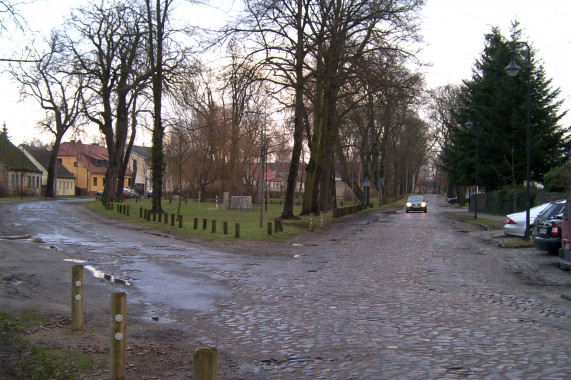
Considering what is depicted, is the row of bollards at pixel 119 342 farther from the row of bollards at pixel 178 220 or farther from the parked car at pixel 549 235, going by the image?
the row of bollards at pixel 178 220

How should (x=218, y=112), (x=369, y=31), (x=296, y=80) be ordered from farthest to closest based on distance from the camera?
(x=218, y=112), (x=296, y=80), (x=369, y=31)

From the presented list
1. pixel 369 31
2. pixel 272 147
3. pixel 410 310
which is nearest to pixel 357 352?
pixel 410 310

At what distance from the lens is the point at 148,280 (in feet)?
38.4

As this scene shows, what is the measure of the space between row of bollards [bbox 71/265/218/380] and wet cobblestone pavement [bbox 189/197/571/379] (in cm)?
126

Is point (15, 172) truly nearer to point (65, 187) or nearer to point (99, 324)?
point (65, 187)

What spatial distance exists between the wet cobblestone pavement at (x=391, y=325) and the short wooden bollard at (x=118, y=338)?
1.24 metres

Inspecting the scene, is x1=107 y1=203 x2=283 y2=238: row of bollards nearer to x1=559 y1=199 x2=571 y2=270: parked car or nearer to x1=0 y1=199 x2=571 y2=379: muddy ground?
x1=0 y1=199 x2=571 y2=379: muddy ground

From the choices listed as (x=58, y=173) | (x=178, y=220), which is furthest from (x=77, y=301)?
(x=58, y=173)

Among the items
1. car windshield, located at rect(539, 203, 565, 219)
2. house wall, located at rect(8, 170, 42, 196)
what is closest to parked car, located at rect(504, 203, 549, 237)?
car windshield, located at rect(539, 203, 565, 219)

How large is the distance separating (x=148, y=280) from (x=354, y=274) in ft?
15.6

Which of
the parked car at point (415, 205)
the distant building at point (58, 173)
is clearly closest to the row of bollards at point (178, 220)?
the parked car at point (415, 205)

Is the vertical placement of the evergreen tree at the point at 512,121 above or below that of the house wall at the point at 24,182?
above

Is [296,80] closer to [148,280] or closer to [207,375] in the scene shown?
[148,280]

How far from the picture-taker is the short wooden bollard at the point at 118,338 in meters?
5.42
